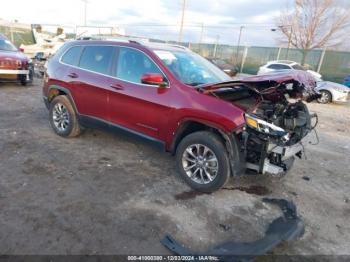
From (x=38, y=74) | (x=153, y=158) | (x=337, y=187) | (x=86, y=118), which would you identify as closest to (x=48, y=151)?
(x=86, y=118)

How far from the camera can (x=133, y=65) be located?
4312mm

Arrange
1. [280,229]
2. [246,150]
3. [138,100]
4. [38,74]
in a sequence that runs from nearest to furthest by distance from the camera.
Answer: [280,229] < [246,150] < [138,100] < [38,74]

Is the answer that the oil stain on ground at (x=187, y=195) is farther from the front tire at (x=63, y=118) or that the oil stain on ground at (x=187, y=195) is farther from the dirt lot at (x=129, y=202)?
the front tire at (x=63, y=118)

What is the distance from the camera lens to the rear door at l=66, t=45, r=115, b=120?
4.60 metres

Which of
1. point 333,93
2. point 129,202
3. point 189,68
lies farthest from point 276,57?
Result: point 129,202

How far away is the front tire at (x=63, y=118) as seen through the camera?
5.23 metres

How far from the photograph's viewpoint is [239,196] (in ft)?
12.3

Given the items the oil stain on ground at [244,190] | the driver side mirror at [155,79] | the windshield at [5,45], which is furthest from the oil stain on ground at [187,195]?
the windshield at [5,45]

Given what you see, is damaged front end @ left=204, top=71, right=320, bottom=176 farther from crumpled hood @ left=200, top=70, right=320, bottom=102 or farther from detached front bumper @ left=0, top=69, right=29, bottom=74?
detached front bumper @ left=0, top=69, right=29, bottom=74

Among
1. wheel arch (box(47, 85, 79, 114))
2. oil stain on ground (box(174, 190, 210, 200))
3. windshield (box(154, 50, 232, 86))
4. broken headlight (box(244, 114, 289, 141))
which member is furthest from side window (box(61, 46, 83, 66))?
broken headlight (box(244, 114, 289, 141))

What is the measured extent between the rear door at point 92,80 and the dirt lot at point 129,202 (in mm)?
740

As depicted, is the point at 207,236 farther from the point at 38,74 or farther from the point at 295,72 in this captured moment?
the point at 38,74

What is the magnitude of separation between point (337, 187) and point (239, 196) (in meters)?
1.70

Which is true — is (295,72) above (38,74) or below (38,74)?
above
